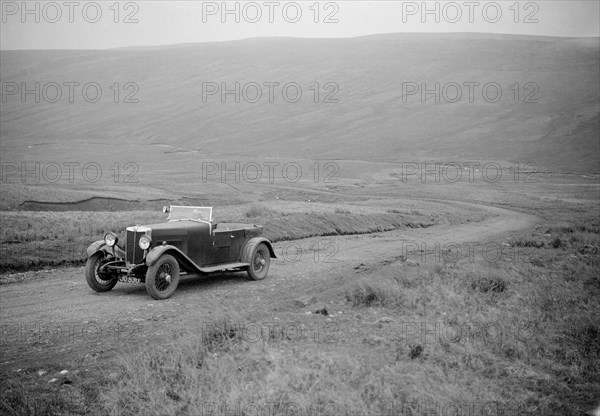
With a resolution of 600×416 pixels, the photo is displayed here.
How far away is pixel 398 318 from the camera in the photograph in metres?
10.0

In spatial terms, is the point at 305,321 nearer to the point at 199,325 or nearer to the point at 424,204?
the point at 199,325

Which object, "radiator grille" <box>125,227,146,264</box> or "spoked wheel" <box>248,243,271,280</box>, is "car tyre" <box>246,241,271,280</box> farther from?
"radiator grille" <box>125,227,146,264</box>

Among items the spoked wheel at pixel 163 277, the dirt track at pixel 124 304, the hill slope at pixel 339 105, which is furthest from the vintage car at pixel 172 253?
the hill slope at pixel 339 105

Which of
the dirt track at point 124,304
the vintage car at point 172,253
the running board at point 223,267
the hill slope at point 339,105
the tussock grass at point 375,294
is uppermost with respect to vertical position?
the hill slope at point 339,105

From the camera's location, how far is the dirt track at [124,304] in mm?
8922

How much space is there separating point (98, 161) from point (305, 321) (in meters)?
86.7

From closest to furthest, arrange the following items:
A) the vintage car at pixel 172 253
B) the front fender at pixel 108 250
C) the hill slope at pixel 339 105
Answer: the vintage car at pixel 172 253 → the front fender at pixel 108 250 → the hill slope at pixel 339 105

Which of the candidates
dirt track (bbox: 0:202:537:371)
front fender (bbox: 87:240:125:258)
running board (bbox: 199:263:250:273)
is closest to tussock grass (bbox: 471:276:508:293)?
dirt track (bbox: 0:202:537:371)

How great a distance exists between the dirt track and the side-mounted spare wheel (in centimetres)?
24

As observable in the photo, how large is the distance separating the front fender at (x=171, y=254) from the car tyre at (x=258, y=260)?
1638 mm

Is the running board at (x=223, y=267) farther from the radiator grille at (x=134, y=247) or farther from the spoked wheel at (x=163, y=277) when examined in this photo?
the radiator grille at (x=134, y=247)

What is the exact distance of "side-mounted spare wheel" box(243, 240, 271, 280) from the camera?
47.6 feet

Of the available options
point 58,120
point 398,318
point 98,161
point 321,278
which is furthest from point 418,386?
point 58,120

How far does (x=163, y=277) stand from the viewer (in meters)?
12.3
